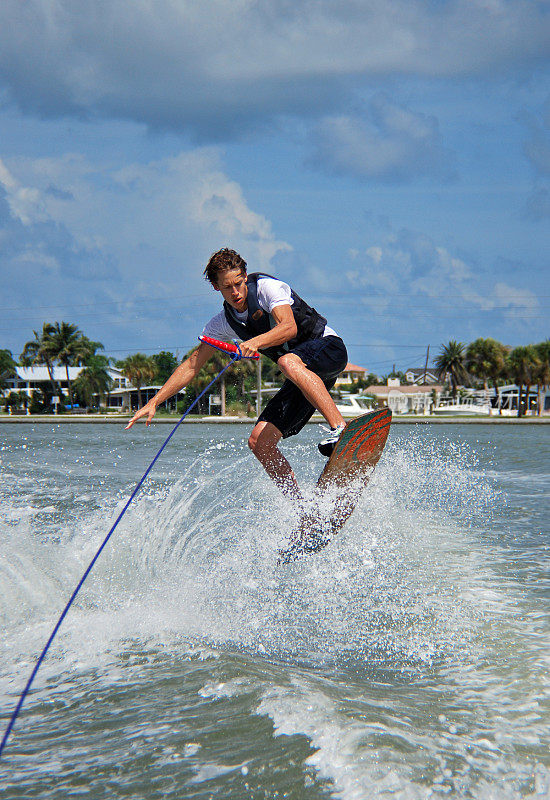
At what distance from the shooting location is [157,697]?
2826mm

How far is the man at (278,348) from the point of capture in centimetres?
443

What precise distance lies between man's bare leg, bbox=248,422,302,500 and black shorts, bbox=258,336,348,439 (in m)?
0.07

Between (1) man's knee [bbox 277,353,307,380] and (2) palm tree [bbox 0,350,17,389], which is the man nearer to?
(1) man's knee [bbox 277,353,307,380]

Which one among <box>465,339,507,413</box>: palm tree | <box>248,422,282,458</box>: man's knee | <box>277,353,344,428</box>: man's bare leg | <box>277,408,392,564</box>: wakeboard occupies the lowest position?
<box>277,408,392,564</box>: wakeboard

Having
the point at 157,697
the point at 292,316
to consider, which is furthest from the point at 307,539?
the point at 157,697

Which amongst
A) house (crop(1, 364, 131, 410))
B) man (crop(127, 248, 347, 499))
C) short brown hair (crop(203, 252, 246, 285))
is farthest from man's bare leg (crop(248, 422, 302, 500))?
house (crop(1, 364, 131, 410))

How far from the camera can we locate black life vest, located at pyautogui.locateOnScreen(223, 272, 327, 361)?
4582 mm

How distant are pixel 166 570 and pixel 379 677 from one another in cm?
183

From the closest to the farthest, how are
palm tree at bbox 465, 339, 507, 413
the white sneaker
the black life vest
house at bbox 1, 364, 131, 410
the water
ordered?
1. the water
2. the white sneaker
3. the black life vest
4. palm tree at bbox 465, 339, 507, 413
5. house at bbox 1, 364, 131, 410

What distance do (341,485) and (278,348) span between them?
1.02 metres

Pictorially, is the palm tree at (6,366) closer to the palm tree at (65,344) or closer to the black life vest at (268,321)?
the palm tree at (65,344)

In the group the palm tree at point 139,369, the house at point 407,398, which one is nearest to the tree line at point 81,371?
the palm tree at point 139,369

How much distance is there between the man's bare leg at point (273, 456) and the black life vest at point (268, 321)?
509 mm

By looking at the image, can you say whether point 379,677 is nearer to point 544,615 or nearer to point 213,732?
point 213,732
